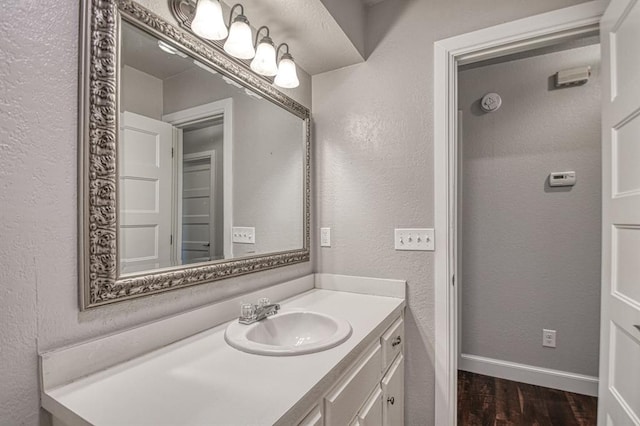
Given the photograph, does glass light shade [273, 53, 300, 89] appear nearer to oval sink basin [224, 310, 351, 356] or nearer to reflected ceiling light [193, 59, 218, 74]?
reflected ceiling light [193, 59, 218, 74]

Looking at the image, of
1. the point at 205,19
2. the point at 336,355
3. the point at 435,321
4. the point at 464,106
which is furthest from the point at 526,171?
the point at 205,19

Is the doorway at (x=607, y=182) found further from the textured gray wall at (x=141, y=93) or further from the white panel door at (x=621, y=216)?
the textured gray wall at (x=141, y=93)

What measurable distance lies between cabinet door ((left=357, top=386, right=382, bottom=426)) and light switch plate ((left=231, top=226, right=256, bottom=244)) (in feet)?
2.56

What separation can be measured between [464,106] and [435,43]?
1048 mm

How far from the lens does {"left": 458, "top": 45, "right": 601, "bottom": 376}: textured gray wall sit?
2.07 metres

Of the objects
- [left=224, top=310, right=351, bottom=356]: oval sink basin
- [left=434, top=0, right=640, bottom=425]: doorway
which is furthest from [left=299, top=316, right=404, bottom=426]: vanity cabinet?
[left=434, top=0, right=640, bottom=425]: doorway

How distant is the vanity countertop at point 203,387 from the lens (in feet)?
2.08

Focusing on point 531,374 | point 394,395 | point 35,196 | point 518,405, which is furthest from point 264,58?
point 531,374

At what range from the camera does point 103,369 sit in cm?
81

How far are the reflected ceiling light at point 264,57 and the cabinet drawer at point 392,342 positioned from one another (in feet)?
4.00

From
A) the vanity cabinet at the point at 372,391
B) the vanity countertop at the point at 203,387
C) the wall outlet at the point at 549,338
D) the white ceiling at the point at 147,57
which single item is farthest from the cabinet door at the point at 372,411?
the wall outlet at the point at 549,338

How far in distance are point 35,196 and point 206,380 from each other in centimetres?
58

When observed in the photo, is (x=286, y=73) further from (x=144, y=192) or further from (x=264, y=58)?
(x=144, y=192)

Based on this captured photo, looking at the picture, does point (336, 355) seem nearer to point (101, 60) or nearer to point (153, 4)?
point (101, 60)
